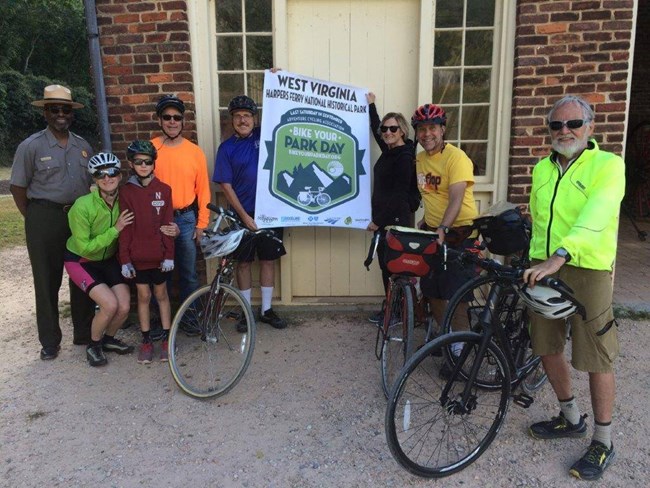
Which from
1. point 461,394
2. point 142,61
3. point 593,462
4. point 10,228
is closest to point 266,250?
point 142,61

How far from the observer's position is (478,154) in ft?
15.0

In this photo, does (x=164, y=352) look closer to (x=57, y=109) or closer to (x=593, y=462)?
(x=57, y=109)

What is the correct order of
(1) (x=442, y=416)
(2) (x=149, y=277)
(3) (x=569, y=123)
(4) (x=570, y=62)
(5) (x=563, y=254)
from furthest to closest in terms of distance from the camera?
(4) (x=570, y=62) → (2) (x=149, y=277) → (1) (x=442, y=416) → (3) (x=569, y=123) → (5) (x=563, y=254)

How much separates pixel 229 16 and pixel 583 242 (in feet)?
11.4

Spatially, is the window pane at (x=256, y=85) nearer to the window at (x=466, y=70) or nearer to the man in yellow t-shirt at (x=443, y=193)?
the window at (x=466, y=70)

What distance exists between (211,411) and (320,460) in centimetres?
84

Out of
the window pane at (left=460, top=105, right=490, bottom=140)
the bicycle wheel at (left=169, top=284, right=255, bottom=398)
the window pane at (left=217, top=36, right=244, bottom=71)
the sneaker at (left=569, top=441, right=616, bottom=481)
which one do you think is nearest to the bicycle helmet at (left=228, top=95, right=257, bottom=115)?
the window pane at (left=217, top=36, right=244, bottom=71)

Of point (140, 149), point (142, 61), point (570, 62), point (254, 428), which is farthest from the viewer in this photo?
point (142, 61)

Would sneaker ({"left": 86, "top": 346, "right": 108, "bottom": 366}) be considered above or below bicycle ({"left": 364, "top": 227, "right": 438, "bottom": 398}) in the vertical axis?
below

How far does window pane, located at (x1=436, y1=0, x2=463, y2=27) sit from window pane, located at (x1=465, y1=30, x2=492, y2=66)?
0.47 ft

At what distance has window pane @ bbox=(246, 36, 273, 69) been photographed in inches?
174

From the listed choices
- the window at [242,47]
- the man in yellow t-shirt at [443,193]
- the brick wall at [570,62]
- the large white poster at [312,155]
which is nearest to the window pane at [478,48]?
the brick wall at [570,62]

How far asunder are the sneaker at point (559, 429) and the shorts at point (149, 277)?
2.69m

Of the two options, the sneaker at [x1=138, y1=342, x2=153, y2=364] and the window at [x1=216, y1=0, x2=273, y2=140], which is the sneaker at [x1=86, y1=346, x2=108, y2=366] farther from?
the window at [x1=216, y1=0, x2=273, y2=140]
